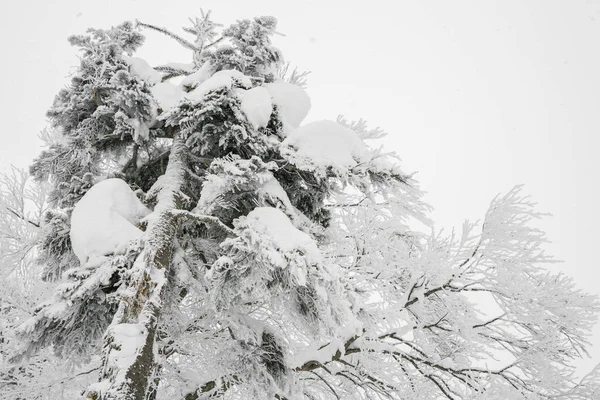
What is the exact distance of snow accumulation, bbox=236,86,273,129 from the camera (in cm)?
481

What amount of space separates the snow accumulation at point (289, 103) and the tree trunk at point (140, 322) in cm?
186

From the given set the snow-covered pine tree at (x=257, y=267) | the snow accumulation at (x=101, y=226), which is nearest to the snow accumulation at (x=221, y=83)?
the snow-covered pine tree at (x=257, y=267)

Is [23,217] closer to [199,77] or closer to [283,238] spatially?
[199,77]

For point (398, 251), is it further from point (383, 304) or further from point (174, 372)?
point (174, 372)

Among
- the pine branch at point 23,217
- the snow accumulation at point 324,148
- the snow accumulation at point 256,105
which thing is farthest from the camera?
the pine branch at point 23,217

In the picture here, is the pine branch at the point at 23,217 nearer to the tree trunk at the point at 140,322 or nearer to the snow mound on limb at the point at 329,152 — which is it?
the tree trunk at the point at 140,322

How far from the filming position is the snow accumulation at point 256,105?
481cm

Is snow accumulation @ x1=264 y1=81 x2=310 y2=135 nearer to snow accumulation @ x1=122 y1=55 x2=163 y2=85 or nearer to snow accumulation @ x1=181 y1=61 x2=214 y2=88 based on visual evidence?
snow accumulation @ x1=181 y1=61 x2=214 y2=88

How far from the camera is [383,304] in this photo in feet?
16.9

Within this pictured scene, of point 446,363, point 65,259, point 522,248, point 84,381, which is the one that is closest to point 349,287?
point 446,363

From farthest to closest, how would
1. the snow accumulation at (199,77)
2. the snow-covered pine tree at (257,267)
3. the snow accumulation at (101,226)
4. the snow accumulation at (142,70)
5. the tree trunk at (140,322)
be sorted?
1. the snow accumulation at (199,77)
2. the snow accumulation at (142,70)
3. the snow accumulation at (101,226)
4. the snow-covered pine tree at (257,267)
5. the tree trunk at (140,322)

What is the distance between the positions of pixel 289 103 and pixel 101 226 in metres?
2.81

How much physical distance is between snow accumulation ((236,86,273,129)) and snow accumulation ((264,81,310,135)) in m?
0.52

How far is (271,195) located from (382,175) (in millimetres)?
1366
